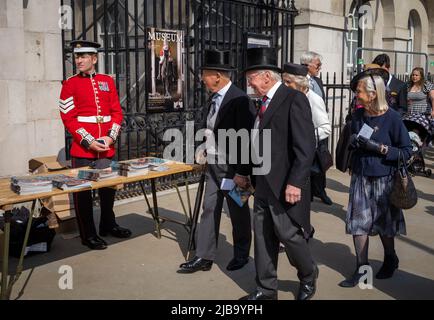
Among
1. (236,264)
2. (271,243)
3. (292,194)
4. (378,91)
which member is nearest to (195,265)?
(236,264)

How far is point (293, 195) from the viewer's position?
3844 mm

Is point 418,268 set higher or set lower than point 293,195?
lower

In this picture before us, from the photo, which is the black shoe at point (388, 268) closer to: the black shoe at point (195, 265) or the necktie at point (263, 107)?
the black shoe at point (195, 265)

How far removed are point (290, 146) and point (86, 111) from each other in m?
2.52

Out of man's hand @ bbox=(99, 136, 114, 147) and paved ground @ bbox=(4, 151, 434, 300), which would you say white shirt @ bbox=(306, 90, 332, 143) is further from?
man's hand @ bbox=(99, 136, 114, 147)

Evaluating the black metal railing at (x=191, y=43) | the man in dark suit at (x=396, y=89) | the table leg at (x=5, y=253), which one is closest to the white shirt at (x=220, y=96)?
the table leg at (x=5, y=253)

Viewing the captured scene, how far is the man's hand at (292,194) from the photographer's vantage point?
383cm

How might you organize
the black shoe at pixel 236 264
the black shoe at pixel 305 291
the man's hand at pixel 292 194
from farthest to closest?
the black shoe at pixel 236 264 → the black shoe at pixel 305 291 → the man's hand at pixel 292 194

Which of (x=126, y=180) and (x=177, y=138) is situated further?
(x=177, y=138)

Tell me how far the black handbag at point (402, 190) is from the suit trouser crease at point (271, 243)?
0.91 m
